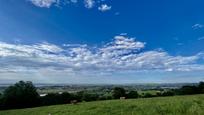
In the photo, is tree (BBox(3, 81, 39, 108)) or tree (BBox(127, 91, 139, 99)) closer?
tree (BBox(3, 81, 39, 108))

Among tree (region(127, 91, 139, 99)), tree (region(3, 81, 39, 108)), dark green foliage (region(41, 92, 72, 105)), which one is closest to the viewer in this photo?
tree (region(3, 81, 39, 108))

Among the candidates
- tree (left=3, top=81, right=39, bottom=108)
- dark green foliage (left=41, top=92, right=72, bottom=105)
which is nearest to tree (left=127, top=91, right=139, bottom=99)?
dark green foliage (left=41, top=92, right=72, bottom=105)

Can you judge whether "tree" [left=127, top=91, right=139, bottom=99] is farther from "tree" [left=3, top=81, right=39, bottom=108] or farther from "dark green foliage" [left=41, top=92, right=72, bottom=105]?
"tree" [left=3, top=81, right=39, bottom=108]

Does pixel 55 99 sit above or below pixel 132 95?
below

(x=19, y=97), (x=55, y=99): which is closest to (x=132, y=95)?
(x=55, y=99)

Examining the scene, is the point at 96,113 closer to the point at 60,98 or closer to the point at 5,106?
the point at 5,106

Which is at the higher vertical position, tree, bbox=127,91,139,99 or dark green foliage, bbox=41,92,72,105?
tree, bbox=127,91,139,99

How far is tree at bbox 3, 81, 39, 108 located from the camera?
186ft

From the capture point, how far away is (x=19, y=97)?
2288 inches

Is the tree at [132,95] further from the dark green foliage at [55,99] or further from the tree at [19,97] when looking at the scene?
the tree at [19,97]

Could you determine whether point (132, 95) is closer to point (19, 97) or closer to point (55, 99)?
point (55, 99)

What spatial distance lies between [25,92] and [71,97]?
12.2 m

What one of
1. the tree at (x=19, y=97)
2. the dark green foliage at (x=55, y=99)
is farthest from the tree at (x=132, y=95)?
the tree at (x=19, y=97)

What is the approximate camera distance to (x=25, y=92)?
59938 millimetres
